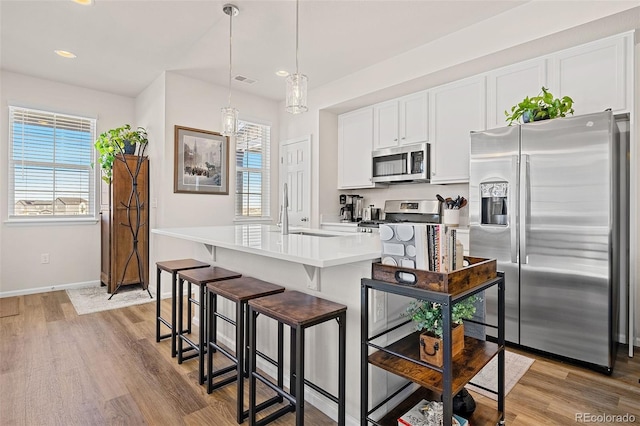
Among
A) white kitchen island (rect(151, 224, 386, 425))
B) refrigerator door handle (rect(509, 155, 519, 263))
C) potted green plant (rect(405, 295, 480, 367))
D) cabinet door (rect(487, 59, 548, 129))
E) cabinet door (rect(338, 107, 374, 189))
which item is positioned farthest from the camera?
cabinet door (rect(338, 107, 374, 189))

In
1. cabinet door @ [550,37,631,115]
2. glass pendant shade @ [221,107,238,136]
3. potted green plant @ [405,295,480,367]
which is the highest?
cabinet door @ [550,37,631,115]

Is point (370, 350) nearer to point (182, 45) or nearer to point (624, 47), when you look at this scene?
point (624, 47)

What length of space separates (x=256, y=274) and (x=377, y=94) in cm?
272

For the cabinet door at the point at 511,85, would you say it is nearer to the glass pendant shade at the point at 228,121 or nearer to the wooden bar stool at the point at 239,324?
the glass pendant shade at the point at 228,121

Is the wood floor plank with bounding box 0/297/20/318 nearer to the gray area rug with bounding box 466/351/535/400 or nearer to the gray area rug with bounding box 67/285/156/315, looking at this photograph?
the gray area rug with bounding box 67/285/156/315

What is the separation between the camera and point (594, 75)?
8.90 ft

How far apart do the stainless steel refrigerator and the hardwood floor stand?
293 mm

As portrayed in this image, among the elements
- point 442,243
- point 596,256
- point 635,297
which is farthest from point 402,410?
point 635,297

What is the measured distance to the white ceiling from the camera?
113 inches

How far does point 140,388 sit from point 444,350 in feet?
6.25

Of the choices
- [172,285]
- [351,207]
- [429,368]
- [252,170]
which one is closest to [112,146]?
[252,170]

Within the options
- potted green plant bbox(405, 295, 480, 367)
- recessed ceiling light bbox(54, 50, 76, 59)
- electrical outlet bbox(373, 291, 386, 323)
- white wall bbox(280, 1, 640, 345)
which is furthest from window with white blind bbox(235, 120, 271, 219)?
potted green plant bbox(405, 295, 480, 367)

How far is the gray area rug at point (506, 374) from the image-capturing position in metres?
2.15

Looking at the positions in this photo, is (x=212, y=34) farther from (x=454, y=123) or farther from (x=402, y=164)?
(x=454, y=123)
